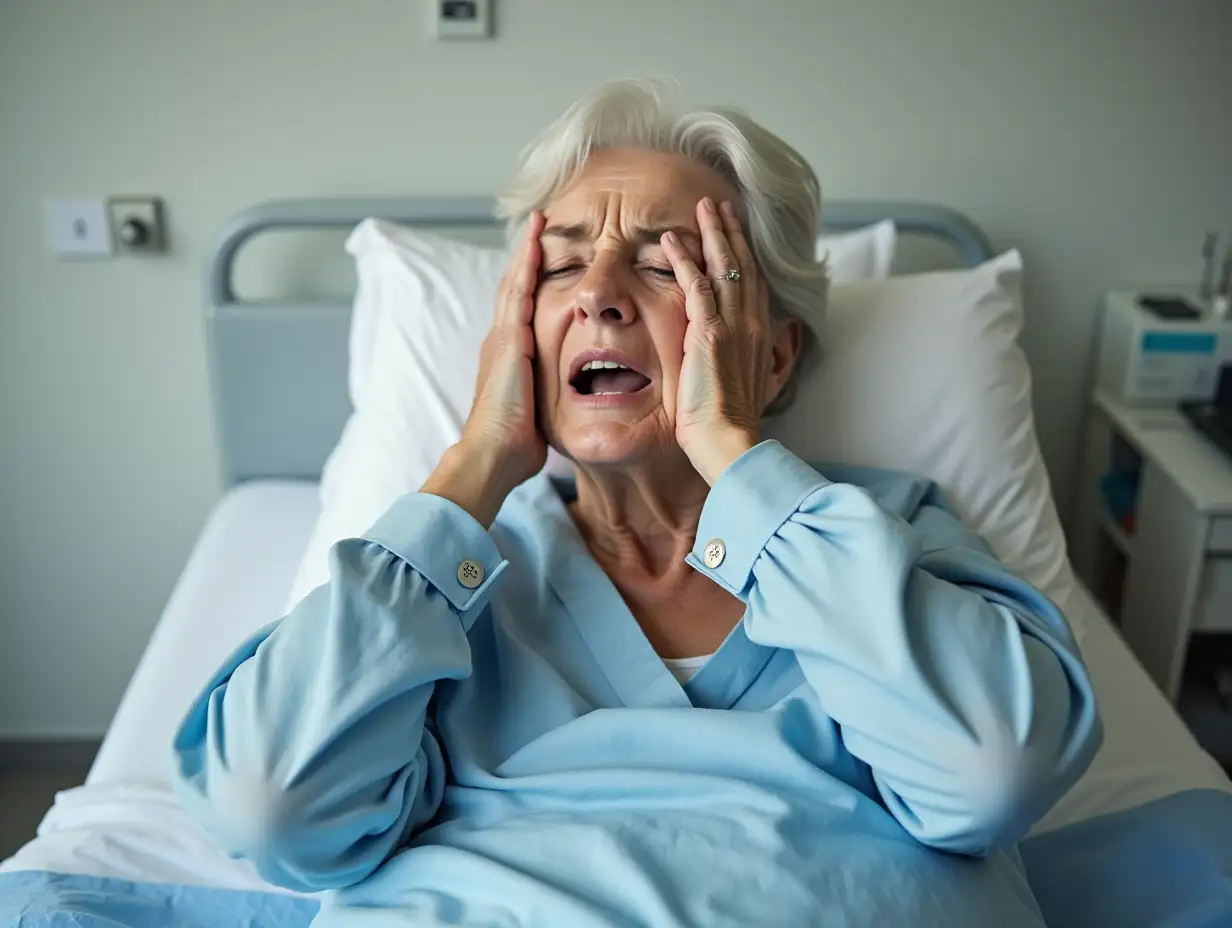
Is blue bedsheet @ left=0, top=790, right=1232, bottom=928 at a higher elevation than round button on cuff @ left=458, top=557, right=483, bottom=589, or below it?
below

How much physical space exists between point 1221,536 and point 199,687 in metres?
1.42

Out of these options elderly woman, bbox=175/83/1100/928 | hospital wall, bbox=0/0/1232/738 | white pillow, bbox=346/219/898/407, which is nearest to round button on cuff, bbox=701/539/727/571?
elderly woman, bbox=175/83/1100/928

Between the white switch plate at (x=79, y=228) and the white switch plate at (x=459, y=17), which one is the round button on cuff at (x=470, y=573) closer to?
the white switch plate at (x=459, y=17)

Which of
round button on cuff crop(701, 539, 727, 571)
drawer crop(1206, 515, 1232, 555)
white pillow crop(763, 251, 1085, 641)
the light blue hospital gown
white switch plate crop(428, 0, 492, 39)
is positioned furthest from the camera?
white switch plate crop(428, 0, 492, 39)

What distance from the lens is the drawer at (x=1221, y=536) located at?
1.71 meters

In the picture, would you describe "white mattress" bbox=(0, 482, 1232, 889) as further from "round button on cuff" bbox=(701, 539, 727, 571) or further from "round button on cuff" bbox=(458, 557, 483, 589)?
"round button on cuff" bbox=(701, 539, 727, 571)

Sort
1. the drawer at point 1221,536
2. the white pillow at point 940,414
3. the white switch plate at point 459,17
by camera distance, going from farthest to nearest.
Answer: the white switch plate at point 459,17
the drawer at point 1221,536
the white pillow at point 940,414

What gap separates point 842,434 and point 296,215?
91cm

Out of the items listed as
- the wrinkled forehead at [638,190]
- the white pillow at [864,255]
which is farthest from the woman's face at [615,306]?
the white pillow at [864,255]

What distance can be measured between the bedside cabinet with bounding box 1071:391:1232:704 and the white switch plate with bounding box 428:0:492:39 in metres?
1.17

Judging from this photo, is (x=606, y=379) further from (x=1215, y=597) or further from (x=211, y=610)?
(x=1215, y=597)

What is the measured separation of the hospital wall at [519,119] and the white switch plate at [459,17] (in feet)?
0.09

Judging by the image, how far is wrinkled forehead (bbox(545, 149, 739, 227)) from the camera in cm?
130

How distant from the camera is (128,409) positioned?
208 cm
